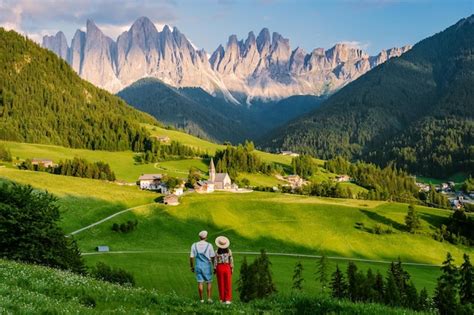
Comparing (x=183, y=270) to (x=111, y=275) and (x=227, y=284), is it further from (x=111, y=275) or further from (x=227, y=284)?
(x=227, y=284)

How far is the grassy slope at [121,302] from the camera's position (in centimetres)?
1603

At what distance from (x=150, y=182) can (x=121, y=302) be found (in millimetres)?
167876

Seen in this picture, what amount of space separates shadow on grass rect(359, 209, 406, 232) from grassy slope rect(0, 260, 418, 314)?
12103cm

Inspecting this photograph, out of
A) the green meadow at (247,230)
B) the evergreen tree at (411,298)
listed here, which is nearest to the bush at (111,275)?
the green meadow at (247,230)

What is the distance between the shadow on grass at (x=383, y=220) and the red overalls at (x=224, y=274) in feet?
388

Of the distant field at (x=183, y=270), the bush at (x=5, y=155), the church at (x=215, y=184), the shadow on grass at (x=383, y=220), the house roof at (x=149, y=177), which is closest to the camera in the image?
the distant field at (x=183, y=270)

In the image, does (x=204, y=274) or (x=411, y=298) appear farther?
(x=411, y=298)

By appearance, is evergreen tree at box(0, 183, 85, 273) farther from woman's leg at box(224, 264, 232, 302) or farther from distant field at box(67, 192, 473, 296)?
distant field at box(67, 192, 473, 296)

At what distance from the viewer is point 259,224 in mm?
127250

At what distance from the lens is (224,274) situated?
2284 cm

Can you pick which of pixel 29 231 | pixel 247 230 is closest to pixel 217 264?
A: pixel 29 231

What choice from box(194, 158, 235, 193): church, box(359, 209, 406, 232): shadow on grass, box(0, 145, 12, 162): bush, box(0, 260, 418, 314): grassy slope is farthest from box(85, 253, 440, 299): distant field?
box(0, 145, 12, 162): bush

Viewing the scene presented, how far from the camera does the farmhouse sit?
179288 mm

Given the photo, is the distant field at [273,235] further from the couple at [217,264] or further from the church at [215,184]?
the couple at [217,264]
